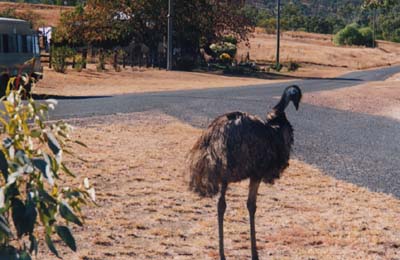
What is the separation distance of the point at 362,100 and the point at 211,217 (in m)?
21.2

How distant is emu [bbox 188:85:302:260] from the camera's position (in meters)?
6.89

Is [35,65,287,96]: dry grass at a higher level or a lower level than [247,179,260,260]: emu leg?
lower

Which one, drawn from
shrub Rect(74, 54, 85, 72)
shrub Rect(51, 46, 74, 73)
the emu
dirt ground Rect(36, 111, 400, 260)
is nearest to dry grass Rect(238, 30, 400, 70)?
shrub Rect(74, 54, 85, 72)

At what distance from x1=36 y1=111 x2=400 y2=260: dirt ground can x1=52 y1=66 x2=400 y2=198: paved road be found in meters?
0.92

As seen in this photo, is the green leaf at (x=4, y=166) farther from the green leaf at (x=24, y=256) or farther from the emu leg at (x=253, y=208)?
the emu leg at (x=253, y=208)

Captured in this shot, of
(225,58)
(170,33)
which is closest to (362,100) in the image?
(170,33)

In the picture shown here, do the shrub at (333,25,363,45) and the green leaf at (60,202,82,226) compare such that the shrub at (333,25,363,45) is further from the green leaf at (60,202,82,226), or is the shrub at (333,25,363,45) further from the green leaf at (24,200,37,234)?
the green leaf at (24,200,37,234)

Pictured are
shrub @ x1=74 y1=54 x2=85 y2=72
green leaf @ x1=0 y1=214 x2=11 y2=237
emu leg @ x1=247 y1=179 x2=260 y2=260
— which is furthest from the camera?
shrub @ x1=74 y1=54 x2=85 y2=72

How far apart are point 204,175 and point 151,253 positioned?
2.97 ft

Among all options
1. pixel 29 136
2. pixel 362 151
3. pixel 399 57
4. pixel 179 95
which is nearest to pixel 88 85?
pixel 179 95

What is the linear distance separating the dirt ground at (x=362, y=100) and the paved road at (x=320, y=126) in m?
1.42

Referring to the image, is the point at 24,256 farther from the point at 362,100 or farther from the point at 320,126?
the point at 362,100

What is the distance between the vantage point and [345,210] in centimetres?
961

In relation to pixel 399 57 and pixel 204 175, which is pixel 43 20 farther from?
pixel 204 175
